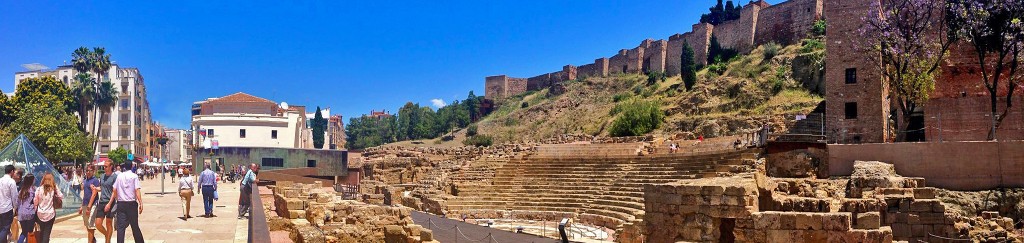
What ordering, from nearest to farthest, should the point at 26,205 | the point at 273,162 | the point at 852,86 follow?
the point at 26,205, the point at 852,86, the point at 273,162

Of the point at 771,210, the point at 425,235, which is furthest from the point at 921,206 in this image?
the point at 425,235

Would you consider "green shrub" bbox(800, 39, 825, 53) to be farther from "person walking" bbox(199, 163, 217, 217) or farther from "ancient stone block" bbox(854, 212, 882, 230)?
"person walking" bbox(199, 163, 217, 217)

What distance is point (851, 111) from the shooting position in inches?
942

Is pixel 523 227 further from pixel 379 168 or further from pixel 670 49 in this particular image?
pixel 670 49

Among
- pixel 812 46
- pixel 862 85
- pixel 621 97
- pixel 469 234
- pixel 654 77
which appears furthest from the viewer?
pixel 654 77

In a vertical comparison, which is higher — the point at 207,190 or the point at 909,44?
the point at 909,44

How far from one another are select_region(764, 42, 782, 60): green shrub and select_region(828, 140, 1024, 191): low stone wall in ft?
103

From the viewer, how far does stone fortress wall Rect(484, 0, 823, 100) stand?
51609mm

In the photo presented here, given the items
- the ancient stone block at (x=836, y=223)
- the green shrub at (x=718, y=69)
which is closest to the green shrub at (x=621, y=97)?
the green shrub at (x=718, y=69)

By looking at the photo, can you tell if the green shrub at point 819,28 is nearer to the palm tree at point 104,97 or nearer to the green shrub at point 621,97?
the green shrub at point 621,97

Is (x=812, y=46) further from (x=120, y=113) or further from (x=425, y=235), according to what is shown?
(x=120, y=113)

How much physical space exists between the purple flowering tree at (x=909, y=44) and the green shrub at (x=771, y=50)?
2548 cm

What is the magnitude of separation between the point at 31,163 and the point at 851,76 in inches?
884

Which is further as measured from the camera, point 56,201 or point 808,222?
point 808,222
